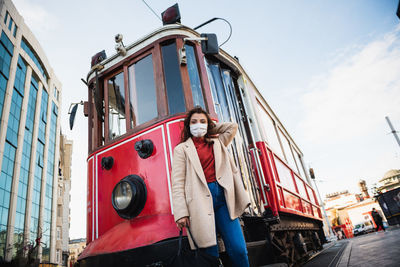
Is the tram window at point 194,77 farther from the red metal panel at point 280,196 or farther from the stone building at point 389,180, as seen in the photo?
the stone building at point 389,180

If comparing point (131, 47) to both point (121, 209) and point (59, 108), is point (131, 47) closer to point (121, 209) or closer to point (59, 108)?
point (121, 209)

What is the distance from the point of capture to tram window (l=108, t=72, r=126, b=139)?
10.1ft

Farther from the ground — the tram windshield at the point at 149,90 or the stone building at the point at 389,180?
the stone building at the point at 389,180

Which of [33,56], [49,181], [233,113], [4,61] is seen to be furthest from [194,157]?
[33,56]

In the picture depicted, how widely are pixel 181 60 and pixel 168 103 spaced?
0.52m

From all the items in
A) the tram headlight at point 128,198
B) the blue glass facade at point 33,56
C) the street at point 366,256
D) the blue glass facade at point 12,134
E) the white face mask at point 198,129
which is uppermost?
the blue glass facade at point 33,56

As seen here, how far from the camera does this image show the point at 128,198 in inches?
89.9

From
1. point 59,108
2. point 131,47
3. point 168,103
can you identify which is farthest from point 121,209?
point 59,108

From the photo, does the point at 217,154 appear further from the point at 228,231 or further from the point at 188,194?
the point at 228,231

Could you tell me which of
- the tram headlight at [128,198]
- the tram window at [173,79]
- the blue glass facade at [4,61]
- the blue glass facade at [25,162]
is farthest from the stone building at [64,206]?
the tram window at [173,79]

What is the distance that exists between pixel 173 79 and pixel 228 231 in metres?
1.79

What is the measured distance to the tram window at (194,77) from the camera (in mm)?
2820

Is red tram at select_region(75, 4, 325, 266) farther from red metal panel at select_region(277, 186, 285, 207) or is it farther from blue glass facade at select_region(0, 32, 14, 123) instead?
blue glass facade at select_region(0, 32, 14, 123)

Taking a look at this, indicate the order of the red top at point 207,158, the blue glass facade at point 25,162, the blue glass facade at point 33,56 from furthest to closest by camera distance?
the blue glass facade at point 33,56
the blue glass facade at point 25,162
the red top at point 207,158
